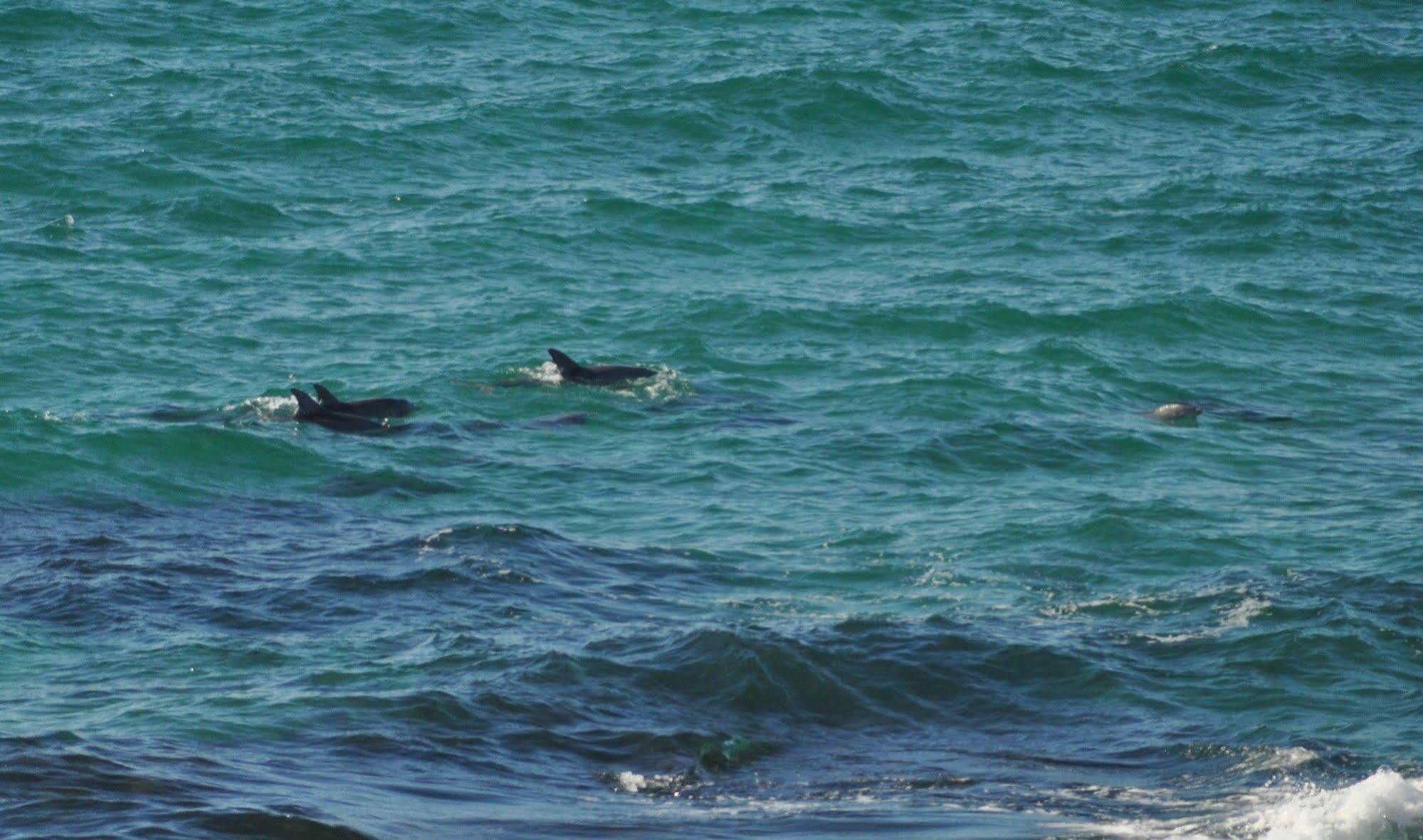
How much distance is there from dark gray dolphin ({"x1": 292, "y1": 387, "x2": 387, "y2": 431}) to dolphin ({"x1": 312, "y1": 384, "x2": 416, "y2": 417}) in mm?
79

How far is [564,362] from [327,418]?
10.3 ft

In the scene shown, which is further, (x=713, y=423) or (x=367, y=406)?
(x=713, y=423)

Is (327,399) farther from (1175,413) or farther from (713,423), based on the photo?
(1175,413)

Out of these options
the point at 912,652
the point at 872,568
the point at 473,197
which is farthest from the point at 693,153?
the point at 912,652

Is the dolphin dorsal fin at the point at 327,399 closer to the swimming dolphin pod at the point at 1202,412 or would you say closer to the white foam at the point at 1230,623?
the swimming dolphin pod at the point at 1202,412

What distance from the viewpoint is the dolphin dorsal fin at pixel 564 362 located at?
2403cm

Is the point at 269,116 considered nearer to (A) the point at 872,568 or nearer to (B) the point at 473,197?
(B) the point at 473,197

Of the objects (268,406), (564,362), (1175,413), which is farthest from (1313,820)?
(268,406)

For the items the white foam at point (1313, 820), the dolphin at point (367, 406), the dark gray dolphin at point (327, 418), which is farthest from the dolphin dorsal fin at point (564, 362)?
the white foam at point (1313, 820)

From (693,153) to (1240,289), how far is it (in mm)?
10937

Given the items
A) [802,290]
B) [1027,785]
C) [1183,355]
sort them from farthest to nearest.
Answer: [802,290] → [1183,355] → [1027,785]

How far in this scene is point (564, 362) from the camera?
24.1 metres

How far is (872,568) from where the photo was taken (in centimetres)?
1812

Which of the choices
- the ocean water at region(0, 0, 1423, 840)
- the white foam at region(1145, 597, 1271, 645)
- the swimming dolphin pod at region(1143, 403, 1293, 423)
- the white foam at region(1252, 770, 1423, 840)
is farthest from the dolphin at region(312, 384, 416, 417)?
the white foam at region(1252, 770, 1423, 840)
